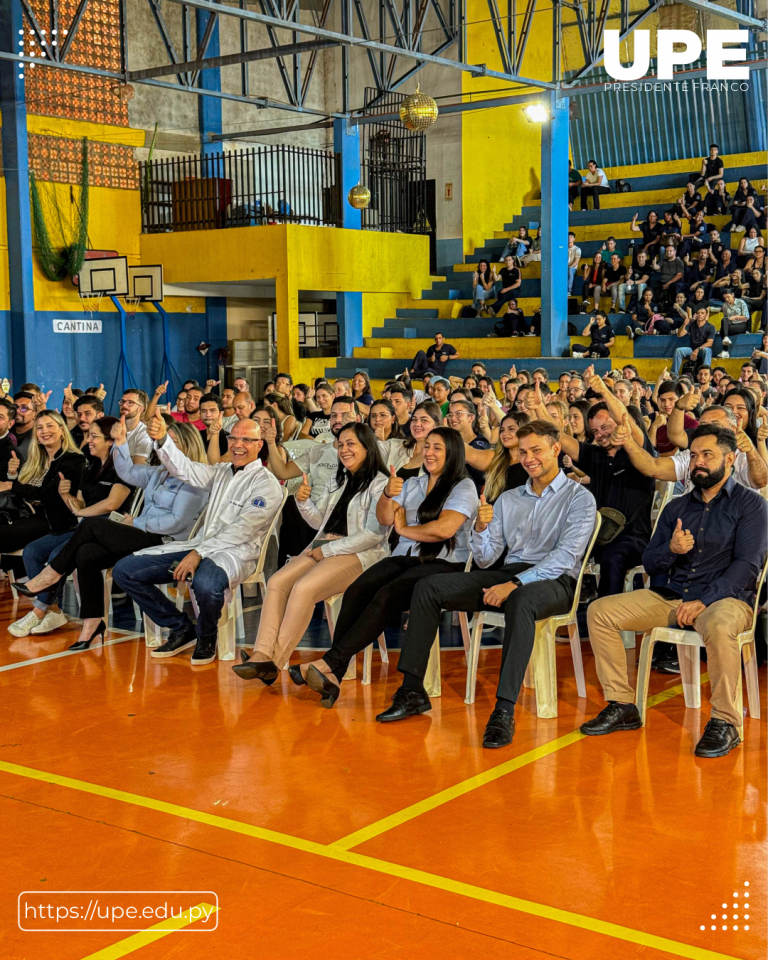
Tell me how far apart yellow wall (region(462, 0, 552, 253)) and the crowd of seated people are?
13.7 m

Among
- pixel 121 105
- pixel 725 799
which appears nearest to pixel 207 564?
pixel 725 799

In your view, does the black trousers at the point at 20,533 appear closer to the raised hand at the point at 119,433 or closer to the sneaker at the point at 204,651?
the raised hand at the point at 119,433

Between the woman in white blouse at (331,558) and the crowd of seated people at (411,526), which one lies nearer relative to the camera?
the crowd of seated people at (411,526)

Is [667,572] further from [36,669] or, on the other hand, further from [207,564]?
[36,669]

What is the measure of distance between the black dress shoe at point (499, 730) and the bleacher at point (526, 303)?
11920mm

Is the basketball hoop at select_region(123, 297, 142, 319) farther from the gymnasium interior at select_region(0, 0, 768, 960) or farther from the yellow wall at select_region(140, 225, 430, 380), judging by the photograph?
the gymnasium interior at select_region(0, 0, 768, 960)

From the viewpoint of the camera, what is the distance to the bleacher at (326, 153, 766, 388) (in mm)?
17359

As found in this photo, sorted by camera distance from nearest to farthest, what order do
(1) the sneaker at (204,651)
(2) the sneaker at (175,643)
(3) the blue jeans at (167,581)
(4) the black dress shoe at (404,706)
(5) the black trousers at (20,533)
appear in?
(4) the black dress shoe at (404,706)
(3) the blue jeans at (167,581)
(1) the sneaker at (204,651)
(2) the sneaker at (175,643)
(5) the black trousers at (20,533)

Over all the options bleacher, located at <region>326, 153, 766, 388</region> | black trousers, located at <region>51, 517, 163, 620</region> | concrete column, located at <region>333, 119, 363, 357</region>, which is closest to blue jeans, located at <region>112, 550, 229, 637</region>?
black trousers, located at <region>51, 517, 163, 620</region>

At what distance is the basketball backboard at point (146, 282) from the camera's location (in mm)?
18359

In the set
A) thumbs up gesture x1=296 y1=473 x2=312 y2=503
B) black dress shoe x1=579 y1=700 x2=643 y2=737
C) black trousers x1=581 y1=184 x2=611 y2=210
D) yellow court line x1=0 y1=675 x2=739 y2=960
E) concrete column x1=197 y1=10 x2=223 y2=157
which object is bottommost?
yellow court line x1=0 y1=675 x2=739 y2=960

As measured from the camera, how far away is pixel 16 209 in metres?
17.7

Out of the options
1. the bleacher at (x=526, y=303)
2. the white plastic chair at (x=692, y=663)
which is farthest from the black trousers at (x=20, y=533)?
the bleacher at (x=526, y=303)

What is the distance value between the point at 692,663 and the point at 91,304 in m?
15.3
